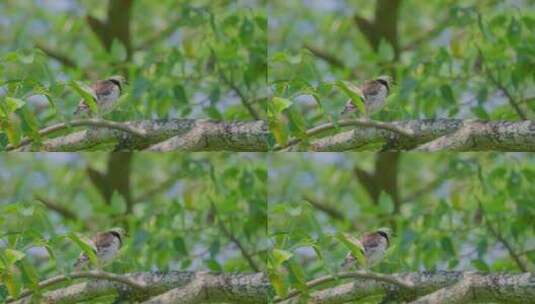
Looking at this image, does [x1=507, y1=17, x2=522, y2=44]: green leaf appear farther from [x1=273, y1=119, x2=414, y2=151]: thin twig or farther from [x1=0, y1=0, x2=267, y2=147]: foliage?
[x1=0, y1=0, x2=267, y2=147]: foliage

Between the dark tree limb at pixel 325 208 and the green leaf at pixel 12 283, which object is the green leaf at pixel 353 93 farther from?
the green leaf at pixel 12 283

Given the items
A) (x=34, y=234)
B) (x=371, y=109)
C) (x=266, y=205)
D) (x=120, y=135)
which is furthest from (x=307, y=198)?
(x=34, y=234)

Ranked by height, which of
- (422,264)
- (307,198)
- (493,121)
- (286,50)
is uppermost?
(286,50)

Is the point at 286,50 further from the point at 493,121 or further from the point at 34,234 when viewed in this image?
the point at 34,234

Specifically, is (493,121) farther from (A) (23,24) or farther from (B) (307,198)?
(A) (23,24)

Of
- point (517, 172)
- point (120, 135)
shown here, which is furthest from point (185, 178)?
point (517, 172)

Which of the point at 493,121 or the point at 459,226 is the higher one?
the point at 493,121
